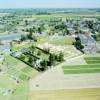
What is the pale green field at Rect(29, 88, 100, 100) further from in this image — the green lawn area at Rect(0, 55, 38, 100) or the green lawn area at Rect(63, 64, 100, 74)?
the green lawn area at Rect(63, 64, 100, 74)

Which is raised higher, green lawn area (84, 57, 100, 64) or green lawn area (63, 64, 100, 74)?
green lawn area (84, 57, 100, 64)

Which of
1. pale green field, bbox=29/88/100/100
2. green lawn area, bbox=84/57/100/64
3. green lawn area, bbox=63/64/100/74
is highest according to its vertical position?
green lawn area, bbox=84/57/100/64

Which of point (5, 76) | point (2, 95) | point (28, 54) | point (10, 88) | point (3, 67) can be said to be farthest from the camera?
point (28, 54)

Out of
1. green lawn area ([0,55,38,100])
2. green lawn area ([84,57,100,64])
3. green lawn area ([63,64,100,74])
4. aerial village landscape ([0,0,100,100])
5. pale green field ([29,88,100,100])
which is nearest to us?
pale green field ([29,88,100,100])

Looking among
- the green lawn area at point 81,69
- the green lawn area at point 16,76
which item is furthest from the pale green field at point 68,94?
the green lawn area at point 81,69

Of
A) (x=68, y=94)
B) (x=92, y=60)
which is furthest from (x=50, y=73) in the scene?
(x=92, y=60)

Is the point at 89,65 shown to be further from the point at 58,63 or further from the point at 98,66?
the point at 58,63

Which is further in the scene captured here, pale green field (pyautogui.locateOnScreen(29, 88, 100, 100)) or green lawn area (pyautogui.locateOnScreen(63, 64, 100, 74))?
green lawn area (pyautogui.locateOnScreen(63, 64, 100, 74))

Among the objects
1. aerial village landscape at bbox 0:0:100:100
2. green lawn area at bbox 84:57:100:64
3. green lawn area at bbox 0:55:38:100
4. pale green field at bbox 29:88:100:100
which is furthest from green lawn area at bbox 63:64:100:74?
pale green field at bbox 29:88:100:100

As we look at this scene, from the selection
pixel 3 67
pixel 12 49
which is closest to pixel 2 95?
pixel 3 67
